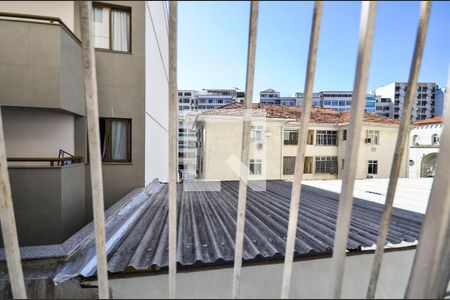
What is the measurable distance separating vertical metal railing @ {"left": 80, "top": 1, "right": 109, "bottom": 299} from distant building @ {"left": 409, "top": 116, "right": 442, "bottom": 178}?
19709mm

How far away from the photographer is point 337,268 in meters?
1.08

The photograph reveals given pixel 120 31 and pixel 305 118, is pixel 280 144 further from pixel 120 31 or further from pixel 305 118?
pixel 305 118

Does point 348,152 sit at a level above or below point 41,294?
above

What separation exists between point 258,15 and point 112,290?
2.00 meters

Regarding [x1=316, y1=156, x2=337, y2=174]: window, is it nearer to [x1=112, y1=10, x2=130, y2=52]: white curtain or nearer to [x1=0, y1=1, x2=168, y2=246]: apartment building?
[x1=0, y1=1, x2=168, y2=246]: apartment building

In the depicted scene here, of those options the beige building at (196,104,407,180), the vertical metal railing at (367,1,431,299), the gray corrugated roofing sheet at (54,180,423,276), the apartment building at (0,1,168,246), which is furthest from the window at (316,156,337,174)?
the vertical metal railing at (367,1,431,299)

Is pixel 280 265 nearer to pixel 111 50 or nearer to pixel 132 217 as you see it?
pixel 132 217

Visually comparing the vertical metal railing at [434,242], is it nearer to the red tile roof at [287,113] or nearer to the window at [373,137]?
the red tile roof at [287,113]

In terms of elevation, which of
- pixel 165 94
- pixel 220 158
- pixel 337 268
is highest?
pixel 165 94

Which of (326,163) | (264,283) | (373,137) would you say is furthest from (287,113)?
(264,283)

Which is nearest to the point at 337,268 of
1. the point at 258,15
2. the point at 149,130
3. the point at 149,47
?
the point at 258,15

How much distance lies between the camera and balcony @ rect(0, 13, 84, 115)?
11.8 feet

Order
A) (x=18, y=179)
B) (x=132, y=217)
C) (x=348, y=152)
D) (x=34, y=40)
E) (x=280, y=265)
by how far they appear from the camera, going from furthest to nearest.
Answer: (x=34, y=40) < (x=18, y=179) < (x=132, y=217) < (x=280, y=265) < (x=348, y=152)

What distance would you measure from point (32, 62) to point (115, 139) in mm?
2122
